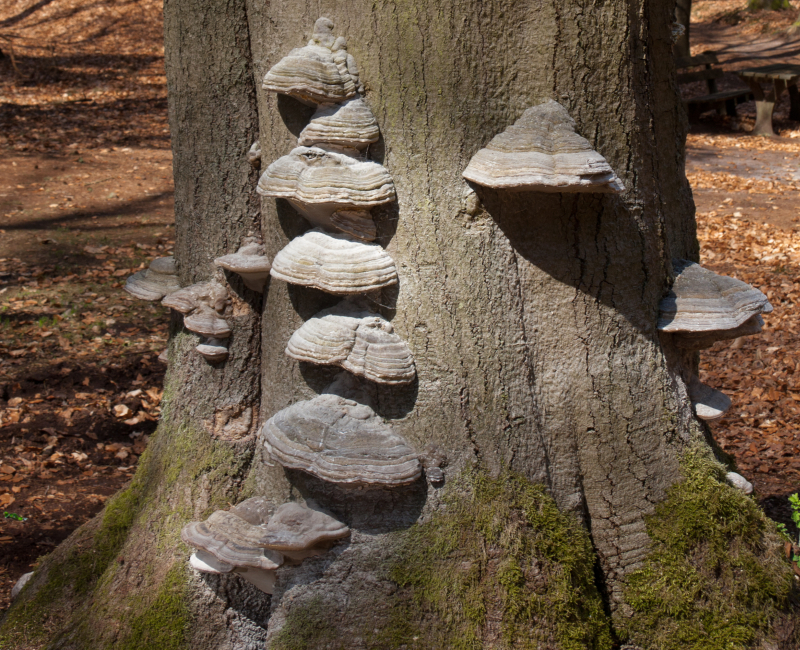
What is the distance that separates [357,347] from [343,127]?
2.24ft

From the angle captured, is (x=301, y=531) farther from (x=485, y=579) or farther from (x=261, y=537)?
(x=485, y=579)

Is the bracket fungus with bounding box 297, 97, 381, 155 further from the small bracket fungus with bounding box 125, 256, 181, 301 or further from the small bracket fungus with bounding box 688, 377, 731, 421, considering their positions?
the small bracket fungus with bounding box 688, 377, 731, 421

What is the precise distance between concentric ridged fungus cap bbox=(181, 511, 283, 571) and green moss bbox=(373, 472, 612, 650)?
44 cm

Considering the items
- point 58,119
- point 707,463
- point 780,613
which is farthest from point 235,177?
point 58,119

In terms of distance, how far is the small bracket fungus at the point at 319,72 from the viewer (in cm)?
218

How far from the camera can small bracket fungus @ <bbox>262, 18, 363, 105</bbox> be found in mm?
2182

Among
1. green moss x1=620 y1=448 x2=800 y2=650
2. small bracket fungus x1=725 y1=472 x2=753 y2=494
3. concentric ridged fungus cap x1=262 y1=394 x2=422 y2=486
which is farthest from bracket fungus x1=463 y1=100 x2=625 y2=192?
small bracket fungus x1=725 y1=472 x2=753 y2=494

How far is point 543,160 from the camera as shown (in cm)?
203

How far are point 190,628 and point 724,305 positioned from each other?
235 cm

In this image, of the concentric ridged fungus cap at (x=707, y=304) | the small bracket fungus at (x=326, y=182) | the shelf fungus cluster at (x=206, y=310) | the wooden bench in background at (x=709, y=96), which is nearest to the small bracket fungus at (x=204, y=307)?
the shelf fungus cluster at (x=206, y=310)

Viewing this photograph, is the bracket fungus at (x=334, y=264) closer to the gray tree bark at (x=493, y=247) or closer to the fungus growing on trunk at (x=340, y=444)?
the gray tree bark at (x=493, y=247)

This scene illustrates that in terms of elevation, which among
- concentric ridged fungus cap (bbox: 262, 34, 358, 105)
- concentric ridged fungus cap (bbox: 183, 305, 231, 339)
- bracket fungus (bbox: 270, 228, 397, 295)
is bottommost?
concentric ridged fungus cap (bbox: 183, 305, 231, 339)

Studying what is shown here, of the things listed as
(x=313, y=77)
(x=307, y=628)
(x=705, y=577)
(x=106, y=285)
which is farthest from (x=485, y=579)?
(x=106, y=285)

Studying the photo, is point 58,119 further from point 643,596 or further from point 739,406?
point 643,596
